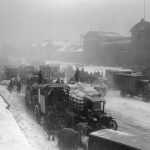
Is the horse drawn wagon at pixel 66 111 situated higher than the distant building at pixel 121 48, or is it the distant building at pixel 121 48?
the distant building at pixel 121 48

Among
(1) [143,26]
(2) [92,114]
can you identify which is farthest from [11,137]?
(1) [143,26]

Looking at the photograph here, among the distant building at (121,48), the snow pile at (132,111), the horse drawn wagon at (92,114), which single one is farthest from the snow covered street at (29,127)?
the distant building at (121,48)

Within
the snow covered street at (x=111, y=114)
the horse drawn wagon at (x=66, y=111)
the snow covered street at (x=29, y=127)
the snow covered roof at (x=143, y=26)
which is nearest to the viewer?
the snow covered street at (x=29, y=127)

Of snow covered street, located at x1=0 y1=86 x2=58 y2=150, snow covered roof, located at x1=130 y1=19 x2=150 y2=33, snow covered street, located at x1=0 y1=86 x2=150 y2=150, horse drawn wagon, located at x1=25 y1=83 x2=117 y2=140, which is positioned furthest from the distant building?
horse drawn wagon, located at x1=25 y1=83 x2=117 y2=140

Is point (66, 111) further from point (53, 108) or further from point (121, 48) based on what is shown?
point (121, 48)

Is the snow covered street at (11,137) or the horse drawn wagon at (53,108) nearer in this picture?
the snow covered street at (11,137)

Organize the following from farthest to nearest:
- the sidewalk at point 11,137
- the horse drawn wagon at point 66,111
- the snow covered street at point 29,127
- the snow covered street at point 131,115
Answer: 1. the snow covered street at point 131,115
2. the horse drawn wagon at point 66,111
3. the snow covered street at point 29,127
4. the sidewalk at point 11,137

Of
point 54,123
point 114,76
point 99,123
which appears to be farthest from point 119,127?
point 114,76

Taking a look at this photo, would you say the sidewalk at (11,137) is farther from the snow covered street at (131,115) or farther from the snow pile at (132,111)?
the snow pile at (132,111)

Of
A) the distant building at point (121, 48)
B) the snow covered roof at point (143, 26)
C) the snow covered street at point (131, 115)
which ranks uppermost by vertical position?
the snow covered roof at point (143, 26)

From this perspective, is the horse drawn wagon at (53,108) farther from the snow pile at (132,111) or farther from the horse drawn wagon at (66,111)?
the snow pile at (132,111)

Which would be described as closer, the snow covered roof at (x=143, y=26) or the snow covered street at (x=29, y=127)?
the snow covered street at (x=29, y=127)

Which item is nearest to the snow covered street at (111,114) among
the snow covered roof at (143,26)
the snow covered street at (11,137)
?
the snow covered street at (11,137)

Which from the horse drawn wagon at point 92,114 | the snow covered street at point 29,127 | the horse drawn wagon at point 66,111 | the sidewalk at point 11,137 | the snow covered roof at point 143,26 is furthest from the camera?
the snow covered roof at point 143,26
